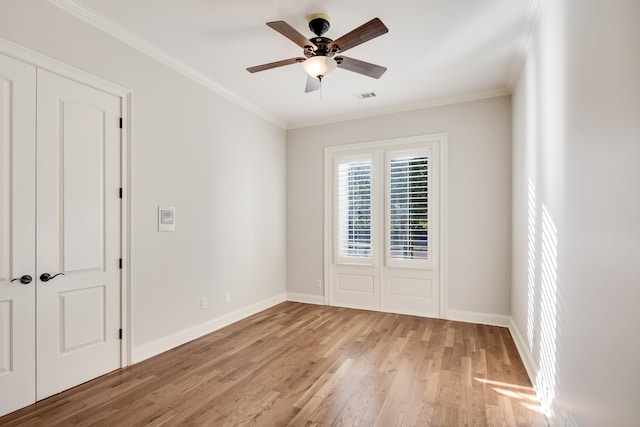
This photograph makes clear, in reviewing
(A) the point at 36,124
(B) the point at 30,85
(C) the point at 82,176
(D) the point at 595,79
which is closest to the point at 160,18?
(B) the point at 30,85

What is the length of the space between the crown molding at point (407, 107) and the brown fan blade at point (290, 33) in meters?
2.48

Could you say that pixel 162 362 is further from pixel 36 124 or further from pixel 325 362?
pixel 36 124

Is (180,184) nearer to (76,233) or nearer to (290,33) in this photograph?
(76,233)

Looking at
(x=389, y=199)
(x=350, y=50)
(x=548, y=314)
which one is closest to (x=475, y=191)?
(x=389, y=199)

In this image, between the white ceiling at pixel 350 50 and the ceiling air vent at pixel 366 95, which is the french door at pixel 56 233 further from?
the ceiling air vent at pixel 366 95

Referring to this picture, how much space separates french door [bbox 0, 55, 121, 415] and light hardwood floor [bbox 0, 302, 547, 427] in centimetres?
26

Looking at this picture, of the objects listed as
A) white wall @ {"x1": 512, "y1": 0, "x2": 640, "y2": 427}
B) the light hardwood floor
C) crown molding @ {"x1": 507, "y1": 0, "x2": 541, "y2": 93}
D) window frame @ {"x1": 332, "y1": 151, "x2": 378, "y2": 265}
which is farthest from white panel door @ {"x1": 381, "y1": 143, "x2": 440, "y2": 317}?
white wall @ {"x1": 512, "y1": 0, "x2": 640, "y2": 427}

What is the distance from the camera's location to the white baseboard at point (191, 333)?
3.36 metres

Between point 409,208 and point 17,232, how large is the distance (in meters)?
4.43

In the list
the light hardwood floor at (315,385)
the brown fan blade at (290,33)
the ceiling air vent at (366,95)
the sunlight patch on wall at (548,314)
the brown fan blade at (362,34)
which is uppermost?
the ceiling air vent at (366,95)

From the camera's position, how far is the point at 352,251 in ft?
17.9

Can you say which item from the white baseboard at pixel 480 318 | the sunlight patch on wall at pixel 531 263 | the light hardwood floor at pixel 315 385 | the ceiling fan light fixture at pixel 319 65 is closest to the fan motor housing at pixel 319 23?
the ceiling fan light fixture at pixel 319 65

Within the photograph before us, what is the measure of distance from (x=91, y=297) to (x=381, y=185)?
13.0 feet

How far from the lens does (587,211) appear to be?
170 cm
